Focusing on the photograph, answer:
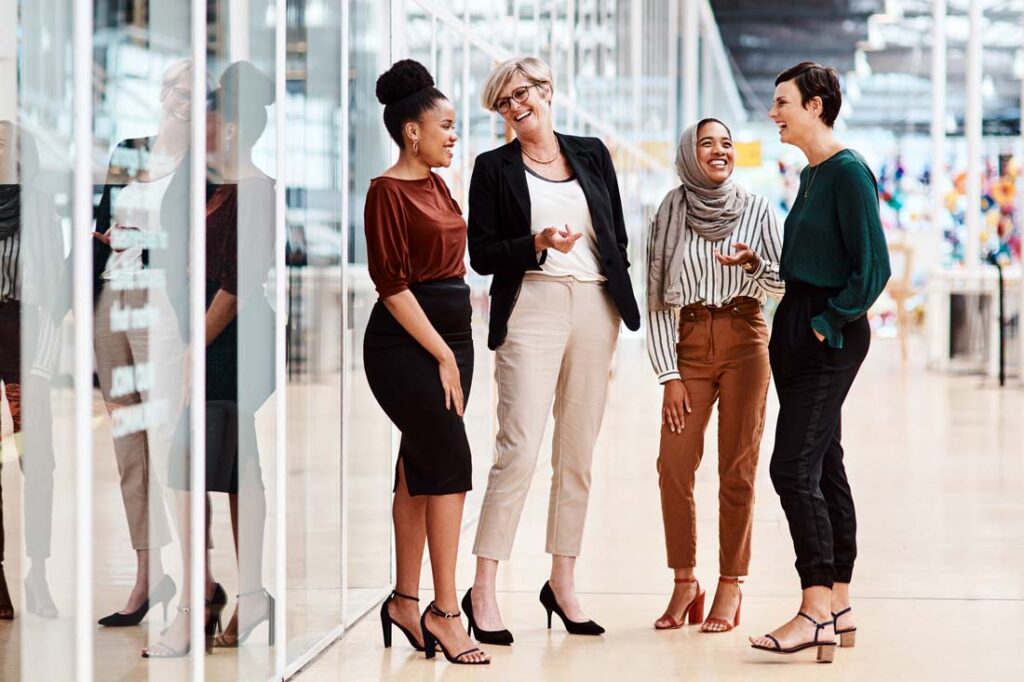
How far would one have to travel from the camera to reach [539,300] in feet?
13.2

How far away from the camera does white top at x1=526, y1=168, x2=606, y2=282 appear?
4020 mm

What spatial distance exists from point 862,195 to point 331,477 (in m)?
1.70

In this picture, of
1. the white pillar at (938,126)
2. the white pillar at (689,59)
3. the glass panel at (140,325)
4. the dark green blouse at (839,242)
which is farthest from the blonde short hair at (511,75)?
the white pillar at (689,59)

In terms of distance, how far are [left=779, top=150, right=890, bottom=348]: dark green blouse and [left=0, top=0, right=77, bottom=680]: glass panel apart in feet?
6.62

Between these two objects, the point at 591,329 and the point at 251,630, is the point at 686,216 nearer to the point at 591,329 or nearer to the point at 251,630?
the point at 591,329

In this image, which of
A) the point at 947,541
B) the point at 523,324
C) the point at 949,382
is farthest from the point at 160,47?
the point at 949,382

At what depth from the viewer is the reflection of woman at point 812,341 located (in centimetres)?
375

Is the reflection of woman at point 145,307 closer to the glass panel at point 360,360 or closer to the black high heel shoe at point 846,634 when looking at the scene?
the glass panel at point 360,360

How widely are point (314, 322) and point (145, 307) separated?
1164 millimetres

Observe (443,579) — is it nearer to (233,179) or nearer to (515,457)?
(515,457)

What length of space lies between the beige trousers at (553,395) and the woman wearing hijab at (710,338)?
8.3 inches

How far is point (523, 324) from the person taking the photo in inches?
158

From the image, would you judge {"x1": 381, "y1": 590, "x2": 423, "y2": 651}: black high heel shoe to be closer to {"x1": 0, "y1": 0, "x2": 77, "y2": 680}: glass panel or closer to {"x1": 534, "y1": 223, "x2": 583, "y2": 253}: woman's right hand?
{"x1": 534, "y1": 223, "x2": 583, "y2": 253}: woman's right hand

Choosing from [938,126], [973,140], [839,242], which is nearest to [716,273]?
[839,242]
